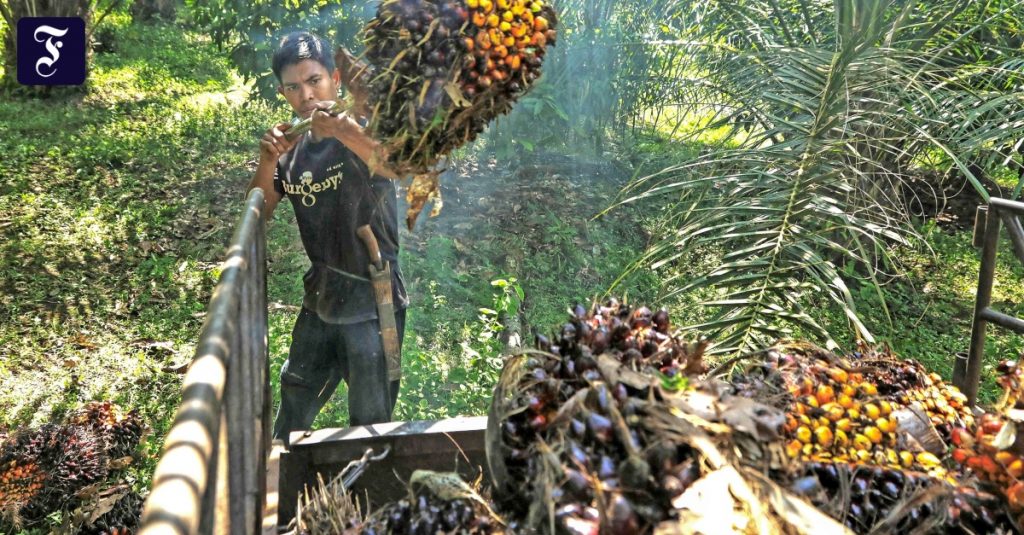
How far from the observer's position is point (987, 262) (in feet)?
6.95

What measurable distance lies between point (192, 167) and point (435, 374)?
149 inches

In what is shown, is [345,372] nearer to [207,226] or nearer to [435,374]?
[435,374]

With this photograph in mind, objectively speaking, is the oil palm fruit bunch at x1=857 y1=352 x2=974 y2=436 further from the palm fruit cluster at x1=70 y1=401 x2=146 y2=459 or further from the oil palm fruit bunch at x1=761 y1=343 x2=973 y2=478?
the palm fruit cluster at x1=70 y1=401 x2=146 y2=459

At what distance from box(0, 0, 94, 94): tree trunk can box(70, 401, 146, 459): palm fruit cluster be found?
575 centimetres

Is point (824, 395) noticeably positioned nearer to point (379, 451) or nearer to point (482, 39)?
point (482, 39)

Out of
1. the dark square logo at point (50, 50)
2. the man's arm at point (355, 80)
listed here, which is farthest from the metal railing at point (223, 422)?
the dark square logo at point (50, 50)

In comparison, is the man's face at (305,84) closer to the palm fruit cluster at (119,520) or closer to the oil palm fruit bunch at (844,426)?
the palm fruit cluster at (119,520)

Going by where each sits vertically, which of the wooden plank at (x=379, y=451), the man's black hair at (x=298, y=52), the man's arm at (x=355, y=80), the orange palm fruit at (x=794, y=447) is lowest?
the wooden plank at (x=379, y=451)

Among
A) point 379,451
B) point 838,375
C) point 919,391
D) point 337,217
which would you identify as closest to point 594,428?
point 838,375

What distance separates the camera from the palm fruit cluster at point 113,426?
3631 millimetres

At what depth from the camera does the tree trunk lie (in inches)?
314

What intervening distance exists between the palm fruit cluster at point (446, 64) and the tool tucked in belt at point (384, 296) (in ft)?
2.96

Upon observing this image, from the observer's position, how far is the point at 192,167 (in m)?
7.06

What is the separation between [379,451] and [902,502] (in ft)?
4.43
